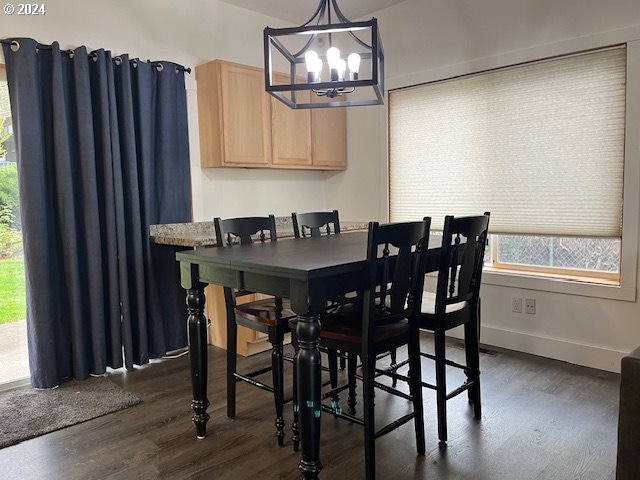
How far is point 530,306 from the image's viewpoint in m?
3.55

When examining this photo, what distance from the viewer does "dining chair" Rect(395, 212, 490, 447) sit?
2.24 metres

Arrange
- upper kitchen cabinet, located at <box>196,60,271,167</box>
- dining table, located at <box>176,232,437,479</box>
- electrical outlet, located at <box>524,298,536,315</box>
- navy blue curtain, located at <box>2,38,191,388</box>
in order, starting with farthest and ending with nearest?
upper kitchen cabinet, located at <box>196,60,271,167</box>
electrical outlet, located at <box>524,298,536,315</box>
navy blue curtain, located at <box>2,38,191,388</box>
dining table, located at <box>176,232,437,479</box>

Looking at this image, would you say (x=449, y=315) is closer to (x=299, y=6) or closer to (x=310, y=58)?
(x=310, y=58)

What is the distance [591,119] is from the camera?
320 cm

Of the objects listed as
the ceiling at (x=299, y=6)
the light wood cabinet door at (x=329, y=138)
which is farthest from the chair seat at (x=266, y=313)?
the ceiling at (x=299, y=6)

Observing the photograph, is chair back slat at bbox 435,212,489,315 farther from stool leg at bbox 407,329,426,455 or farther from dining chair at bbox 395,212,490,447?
stool leg at bbox 407,329,426,455

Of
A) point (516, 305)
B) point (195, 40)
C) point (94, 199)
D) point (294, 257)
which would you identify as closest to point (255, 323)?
point (294, 257)

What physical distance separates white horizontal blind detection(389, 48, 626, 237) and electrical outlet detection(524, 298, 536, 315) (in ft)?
1.66

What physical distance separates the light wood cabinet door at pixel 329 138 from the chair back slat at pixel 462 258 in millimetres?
2282

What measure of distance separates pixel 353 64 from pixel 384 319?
1.33 meters

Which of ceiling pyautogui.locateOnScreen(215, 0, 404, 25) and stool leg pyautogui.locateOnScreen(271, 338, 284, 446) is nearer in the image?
stool leg pyautogui.locateOnScreen(271, 338, 284, 446)

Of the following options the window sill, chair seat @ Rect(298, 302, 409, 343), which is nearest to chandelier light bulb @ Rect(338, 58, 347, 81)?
chair seat @ Rect(298, 302, 409, 343)

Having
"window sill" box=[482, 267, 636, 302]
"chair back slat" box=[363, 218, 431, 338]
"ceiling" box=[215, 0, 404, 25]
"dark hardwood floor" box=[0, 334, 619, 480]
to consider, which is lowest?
"dark hardwood floor" box=[0, 334, 619, 480]

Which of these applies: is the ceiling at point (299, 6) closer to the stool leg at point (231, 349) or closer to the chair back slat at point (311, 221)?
the chair back slat at point (311, 221)
